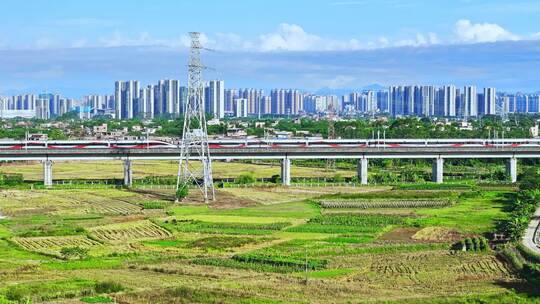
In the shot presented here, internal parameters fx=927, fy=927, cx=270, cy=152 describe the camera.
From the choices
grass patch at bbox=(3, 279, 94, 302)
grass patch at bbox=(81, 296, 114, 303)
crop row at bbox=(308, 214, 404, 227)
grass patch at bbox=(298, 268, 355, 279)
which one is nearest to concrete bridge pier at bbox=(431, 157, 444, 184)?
crop row at bbox=(308, 214, 404, 227)

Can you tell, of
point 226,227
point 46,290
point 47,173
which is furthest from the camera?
point 47,173

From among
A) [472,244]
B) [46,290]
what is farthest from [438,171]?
[46,290]

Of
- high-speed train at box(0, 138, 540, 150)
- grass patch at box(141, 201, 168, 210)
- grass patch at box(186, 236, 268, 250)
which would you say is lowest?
grass patch at box(186, 236, 268, 250)

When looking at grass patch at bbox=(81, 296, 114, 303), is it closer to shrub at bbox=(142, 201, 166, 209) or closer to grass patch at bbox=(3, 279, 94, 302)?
grass patch at bbox=(3, 279, 94, 302)

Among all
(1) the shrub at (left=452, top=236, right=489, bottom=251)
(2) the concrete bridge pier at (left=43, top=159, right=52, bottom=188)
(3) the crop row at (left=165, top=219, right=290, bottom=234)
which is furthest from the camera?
(2) the concrete bridge pier at (left=43, top=159, right=52, bottom=188)

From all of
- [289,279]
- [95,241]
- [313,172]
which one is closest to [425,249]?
[289,279]

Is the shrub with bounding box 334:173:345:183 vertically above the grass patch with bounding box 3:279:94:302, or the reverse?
the shrub with bounding box 334:173:345:183

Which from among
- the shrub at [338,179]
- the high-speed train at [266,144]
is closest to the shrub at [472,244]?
the shrub at [338,179]

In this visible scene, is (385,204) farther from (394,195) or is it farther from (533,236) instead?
(533,236)
